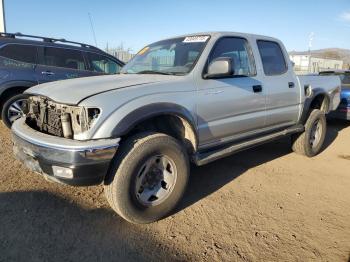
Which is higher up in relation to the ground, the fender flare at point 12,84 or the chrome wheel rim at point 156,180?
the fender flare at point 12,84

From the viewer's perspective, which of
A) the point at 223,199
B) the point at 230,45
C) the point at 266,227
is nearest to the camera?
the point at 266,227

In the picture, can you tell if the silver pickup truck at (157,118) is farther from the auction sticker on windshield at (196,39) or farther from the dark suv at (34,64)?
the dark suv at (34,64)

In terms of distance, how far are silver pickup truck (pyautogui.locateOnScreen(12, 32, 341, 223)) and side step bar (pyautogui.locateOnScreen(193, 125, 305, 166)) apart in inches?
0.6

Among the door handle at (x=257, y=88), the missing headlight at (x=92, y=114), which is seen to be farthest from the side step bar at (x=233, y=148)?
the missing headlight at (x=92, y=114)

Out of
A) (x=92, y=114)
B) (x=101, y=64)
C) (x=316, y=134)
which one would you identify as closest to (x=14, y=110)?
(x=101, y=64)

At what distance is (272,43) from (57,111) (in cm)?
330

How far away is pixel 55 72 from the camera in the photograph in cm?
686

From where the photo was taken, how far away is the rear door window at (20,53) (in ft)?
20.7

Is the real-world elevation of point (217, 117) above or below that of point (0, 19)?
below

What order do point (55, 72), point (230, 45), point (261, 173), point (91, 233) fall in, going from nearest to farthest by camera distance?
point (91, 233) < point (230, 45) < point (261, 173) < point (55, 72)

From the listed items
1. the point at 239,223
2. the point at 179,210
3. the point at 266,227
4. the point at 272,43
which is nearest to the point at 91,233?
the point at 179,210

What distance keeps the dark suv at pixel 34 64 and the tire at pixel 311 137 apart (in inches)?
146

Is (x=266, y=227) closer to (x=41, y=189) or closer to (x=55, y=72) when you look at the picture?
(x=41, y=189)

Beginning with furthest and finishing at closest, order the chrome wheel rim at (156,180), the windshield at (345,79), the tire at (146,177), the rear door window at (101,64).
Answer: the windshield at (345,79), the rear door window at (101,64), the chrome wheel rim at (156,180), the tire at (146,177)
